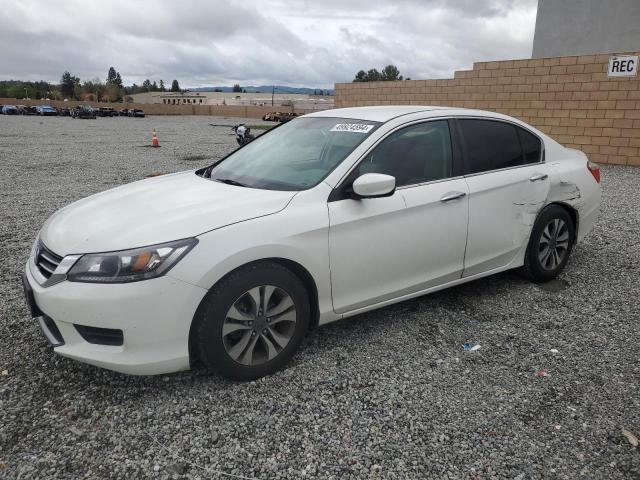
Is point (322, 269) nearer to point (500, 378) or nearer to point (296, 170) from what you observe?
point (296, 170)

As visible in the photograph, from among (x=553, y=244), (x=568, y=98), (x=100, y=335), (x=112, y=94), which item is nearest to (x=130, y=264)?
(x=100, y=335)

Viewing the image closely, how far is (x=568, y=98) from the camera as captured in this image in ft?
43.4

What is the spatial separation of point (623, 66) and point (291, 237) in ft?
40.9

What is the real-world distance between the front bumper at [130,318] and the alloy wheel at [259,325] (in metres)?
0.24

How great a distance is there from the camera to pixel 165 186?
3.57 meters

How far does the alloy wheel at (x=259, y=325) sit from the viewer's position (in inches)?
110

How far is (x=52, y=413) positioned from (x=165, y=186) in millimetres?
1626

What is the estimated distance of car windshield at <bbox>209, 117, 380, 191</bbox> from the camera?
3.33 meters

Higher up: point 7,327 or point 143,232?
point 143,232

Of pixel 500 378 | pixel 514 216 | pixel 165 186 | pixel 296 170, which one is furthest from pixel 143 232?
pixel 514 216

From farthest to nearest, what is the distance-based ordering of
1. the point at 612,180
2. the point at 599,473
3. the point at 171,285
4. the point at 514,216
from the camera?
1. the point at 612,180
2. the point at 514,216
3. the point at 171,285
4. the point at 599,473

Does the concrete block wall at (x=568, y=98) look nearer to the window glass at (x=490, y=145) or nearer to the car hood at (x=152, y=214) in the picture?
the window glass at (x=490, y=145)

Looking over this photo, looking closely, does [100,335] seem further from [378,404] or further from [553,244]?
[553,244]

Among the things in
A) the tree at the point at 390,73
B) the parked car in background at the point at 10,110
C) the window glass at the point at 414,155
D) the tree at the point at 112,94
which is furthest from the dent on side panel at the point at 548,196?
the tree at the point at 112,94
